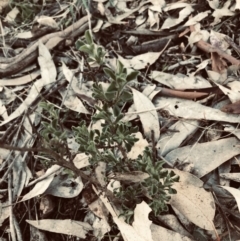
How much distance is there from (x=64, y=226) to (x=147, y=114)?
48 cm

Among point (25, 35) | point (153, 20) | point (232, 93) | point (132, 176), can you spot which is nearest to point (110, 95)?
point (132, 176)

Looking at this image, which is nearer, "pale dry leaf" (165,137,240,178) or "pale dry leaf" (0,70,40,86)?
"pale dry leaf" (165,137,240,178)

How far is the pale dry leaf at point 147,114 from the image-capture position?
146 cm

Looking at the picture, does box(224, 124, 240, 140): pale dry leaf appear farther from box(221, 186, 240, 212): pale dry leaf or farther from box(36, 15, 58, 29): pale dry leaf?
box(36, 15, 58, 29): pale dry leaf

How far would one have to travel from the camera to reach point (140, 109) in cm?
153

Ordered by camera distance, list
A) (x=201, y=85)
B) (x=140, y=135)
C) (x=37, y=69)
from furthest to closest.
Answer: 1. (x=37, y=69)
2. (x=201, y=85)
3. (x=140, y=135)

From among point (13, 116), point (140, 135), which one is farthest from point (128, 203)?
point (13, 116)

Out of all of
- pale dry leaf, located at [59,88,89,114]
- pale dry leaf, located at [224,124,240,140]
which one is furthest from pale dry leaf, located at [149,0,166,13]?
pale dry leaf, located at [224,124,240,140]

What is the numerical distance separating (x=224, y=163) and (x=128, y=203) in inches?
13.4

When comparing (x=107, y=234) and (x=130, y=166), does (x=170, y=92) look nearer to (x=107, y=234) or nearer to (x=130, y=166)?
(x=130, y=166)

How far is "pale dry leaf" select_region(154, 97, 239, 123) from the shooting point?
144 cm

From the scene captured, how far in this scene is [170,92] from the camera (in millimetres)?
1562

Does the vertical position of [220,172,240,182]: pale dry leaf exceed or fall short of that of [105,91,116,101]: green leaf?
it falls short

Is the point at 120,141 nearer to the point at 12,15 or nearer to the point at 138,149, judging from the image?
the point at 138,149
